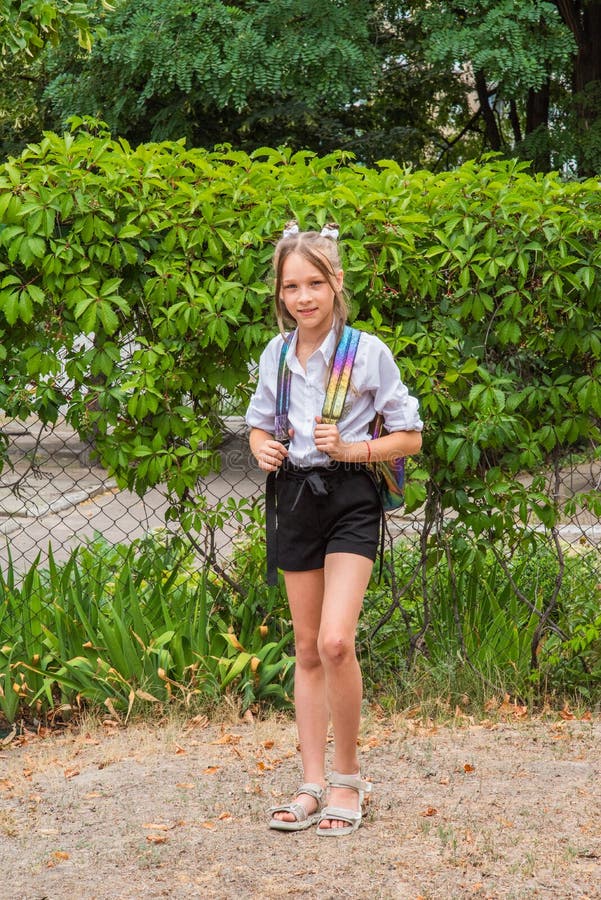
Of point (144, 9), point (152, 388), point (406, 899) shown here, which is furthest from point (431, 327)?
point (144, 9)

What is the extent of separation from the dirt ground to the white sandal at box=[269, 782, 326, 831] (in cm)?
3

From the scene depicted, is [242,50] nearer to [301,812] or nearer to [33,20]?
[33,20]

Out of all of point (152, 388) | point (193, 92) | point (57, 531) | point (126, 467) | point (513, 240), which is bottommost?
point (57, 531)

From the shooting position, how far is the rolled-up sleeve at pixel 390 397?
3.18 m

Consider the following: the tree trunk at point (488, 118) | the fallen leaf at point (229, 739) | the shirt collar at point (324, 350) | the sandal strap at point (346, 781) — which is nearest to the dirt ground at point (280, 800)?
the fallen leaf at point (229, 739)

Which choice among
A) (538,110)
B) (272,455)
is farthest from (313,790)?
(538,110)

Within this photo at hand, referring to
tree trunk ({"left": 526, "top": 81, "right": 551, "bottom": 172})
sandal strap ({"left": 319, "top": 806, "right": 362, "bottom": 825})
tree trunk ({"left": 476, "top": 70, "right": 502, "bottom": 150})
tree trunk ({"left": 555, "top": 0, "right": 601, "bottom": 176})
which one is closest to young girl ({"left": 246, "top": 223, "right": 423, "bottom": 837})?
sandal strap ({"left": 319, "top": 806, "right": 362, "bottom": 825})

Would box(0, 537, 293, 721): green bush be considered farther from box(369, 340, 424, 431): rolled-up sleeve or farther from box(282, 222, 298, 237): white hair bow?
box(282, 222, 298, 237): white hair bow

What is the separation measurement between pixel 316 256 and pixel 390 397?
486 mm

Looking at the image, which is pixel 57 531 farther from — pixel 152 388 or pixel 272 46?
pixel 152 388

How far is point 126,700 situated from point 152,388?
50.8 inches

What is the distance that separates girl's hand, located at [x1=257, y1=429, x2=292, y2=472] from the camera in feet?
10.2

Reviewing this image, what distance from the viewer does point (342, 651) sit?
3.02m

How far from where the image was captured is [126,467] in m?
4.19
